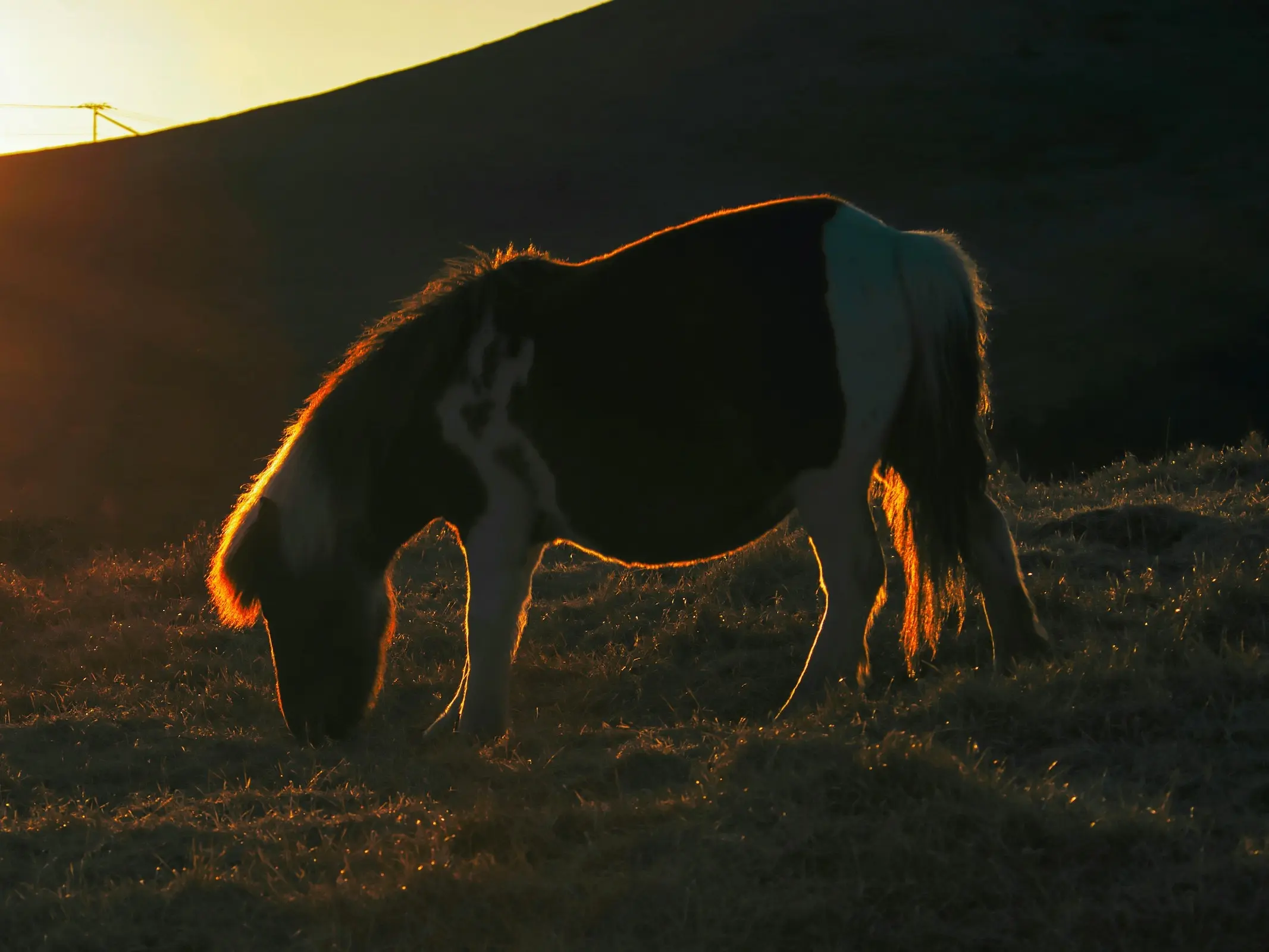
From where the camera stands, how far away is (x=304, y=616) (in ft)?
17.8

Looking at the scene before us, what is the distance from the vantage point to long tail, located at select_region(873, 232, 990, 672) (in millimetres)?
4867

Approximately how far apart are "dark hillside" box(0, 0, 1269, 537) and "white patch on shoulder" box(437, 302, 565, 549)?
12.4 meters

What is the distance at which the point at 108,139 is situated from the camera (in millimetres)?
44188

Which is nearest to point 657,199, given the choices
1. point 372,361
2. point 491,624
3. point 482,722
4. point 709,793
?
point 372,361

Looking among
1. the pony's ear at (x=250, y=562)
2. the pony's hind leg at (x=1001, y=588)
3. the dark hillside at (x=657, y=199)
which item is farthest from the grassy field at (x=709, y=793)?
the dark hillside at (x=657, y=199)

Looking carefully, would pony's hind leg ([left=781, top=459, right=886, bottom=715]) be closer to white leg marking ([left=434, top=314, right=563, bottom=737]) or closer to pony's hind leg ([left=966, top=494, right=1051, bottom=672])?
pony's hind leg ([left=966, top=494, right=1051, bottom=672])

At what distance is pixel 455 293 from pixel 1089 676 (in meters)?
3.02

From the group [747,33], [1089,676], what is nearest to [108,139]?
[747,33]

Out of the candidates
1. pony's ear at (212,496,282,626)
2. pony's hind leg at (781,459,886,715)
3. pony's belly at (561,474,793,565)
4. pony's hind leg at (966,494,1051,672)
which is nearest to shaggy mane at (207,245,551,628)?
pony's ear at (212,496,282,626)

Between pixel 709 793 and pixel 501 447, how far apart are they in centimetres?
197

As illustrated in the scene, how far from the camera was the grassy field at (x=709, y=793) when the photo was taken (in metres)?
2.99

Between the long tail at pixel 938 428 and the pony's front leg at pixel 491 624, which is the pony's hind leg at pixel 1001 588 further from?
the pony's front leg at pixel 491 624

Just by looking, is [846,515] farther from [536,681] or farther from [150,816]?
[150,816]

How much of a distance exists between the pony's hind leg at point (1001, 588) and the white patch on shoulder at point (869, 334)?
22.8 inches
